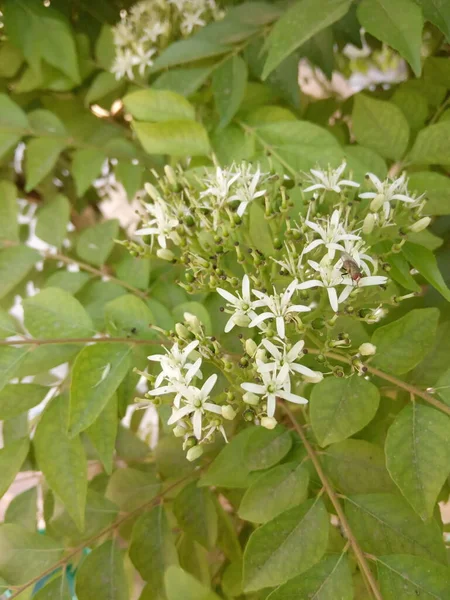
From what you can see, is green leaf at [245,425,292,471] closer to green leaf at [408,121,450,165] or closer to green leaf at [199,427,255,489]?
green leaf at [199,427,255,489]

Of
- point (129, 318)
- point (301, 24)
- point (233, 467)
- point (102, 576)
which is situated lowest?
point (102, 576)

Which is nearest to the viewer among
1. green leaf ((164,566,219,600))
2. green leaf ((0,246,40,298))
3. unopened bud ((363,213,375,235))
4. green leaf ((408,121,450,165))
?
green leaf ((164,566,219,600))

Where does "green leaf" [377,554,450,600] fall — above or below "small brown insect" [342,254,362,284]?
below

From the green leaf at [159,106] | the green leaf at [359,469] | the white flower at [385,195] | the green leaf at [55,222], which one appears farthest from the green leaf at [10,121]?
the green leaf at [359,469]

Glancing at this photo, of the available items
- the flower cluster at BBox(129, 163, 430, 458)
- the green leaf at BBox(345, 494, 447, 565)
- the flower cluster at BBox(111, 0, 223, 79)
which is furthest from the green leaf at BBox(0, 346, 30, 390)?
the flower cluster at BBox(111, 0, 223, 79)

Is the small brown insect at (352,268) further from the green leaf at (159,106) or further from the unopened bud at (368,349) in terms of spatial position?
the green leaf at (159,106)

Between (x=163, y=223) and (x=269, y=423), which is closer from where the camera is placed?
(x=269, y=423)

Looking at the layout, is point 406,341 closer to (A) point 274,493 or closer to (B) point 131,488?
(A) point 274,493

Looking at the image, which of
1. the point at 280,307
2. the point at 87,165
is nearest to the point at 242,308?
the point at 280,307
